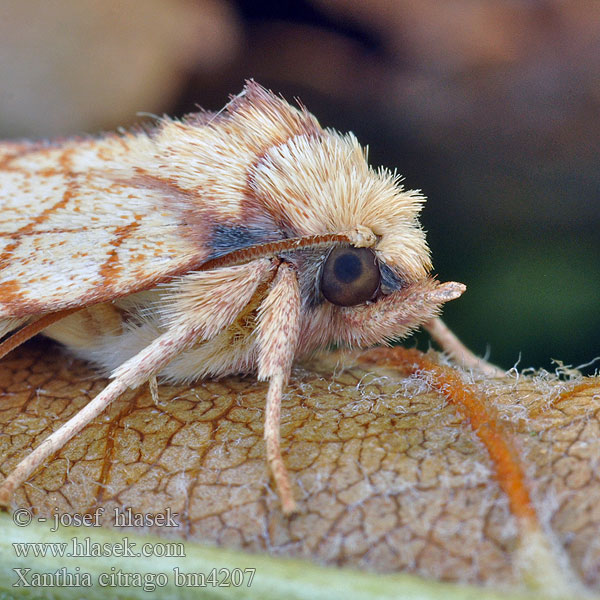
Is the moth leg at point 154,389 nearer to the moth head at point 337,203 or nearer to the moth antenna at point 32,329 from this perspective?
the moth antenna at point 32,329

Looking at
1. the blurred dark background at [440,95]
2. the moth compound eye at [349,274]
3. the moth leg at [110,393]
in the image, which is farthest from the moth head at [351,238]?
the blurred dark background at [440,95]

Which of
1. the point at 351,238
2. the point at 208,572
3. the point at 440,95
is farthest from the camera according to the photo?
the point at 440,95

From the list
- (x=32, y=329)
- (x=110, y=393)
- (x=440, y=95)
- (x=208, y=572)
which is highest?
(x=440, y=95)

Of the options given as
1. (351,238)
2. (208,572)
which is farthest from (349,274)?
(208,572)

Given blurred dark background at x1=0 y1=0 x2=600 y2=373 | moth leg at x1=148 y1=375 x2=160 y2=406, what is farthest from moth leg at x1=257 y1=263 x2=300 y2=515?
blurred dark background at x1=0 y1=0 x2=600 y2=373

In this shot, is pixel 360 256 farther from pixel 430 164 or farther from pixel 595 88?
pixel 595 88

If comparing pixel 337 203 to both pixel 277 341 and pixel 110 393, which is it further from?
pixel 110 393
